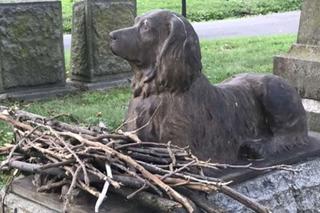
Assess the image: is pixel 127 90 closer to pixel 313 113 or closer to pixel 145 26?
pixel 313 113

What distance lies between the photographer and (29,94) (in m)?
7.72

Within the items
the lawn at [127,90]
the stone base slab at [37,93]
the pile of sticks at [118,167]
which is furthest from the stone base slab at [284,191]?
the stone base slab at [37,93]

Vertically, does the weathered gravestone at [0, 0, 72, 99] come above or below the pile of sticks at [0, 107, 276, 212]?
below

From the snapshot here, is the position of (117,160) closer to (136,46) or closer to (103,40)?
(136,46)

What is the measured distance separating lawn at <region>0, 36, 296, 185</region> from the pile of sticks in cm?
106

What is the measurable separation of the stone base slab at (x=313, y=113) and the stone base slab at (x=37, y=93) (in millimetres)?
3413

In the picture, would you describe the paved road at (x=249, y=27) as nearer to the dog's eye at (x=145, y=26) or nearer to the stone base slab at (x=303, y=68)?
the stone base slab at (x=303, y=68)

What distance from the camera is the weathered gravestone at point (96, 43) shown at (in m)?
8.29

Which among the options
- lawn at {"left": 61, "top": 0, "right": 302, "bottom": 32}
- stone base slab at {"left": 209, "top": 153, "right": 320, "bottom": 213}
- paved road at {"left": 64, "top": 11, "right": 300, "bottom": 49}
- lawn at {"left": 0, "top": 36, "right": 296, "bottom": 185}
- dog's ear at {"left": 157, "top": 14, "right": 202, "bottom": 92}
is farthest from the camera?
lawn at {"left": 61, "top": 0, "right": 302, "bottom": 32}

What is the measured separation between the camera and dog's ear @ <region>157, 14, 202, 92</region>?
2986mm

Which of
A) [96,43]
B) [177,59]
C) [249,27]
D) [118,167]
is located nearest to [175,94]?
[177,59]

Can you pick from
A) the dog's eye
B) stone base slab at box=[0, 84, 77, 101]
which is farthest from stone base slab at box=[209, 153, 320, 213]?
stone base slab at box=[0, 84, 77, 101]

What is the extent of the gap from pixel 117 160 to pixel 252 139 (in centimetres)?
91

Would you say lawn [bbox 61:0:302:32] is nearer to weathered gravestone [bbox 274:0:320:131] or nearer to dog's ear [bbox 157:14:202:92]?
weathered gravestone [bbox 274:0:320:131]
